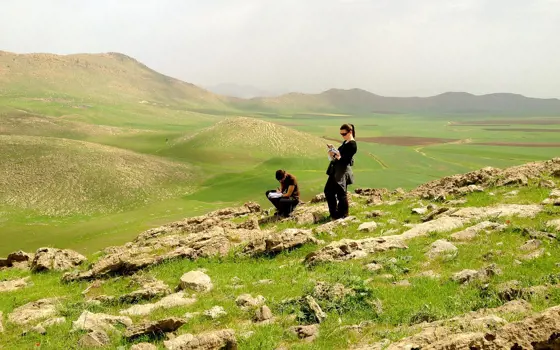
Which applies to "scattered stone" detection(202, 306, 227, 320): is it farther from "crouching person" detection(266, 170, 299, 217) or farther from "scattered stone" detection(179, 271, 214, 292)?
"crouching person" detection(266, 170, 299, 217)

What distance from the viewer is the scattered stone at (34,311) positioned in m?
12.6

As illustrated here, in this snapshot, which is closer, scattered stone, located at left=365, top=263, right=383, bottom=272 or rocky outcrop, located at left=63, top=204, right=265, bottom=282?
scattered stone, located at left=365, top=263, right=383, bottom=272

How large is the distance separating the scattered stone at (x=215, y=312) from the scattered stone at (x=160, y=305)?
1.43 m

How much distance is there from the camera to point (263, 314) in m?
10.4

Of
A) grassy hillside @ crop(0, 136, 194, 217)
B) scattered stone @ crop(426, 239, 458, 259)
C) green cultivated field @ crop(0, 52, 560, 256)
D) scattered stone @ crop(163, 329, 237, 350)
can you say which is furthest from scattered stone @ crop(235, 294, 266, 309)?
grassy hillside @ crop(0, 136, 194, 217)

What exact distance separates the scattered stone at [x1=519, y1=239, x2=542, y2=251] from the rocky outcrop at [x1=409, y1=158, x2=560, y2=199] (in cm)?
886

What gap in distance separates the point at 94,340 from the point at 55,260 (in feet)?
41.0

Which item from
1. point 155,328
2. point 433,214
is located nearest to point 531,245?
point 433,214

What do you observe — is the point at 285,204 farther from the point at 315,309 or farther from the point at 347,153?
the point at 315,309

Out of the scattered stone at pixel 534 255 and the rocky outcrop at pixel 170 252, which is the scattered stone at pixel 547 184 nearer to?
the scattered stone at pixel 534 255

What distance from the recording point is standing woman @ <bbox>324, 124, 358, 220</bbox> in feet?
59.4

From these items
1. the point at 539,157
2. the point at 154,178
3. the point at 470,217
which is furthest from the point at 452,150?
the point at 470,217

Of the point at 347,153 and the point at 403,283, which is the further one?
the point at 347,153

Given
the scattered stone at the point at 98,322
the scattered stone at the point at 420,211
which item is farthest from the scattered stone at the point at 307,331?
the scattered stone at the point at 420,211
